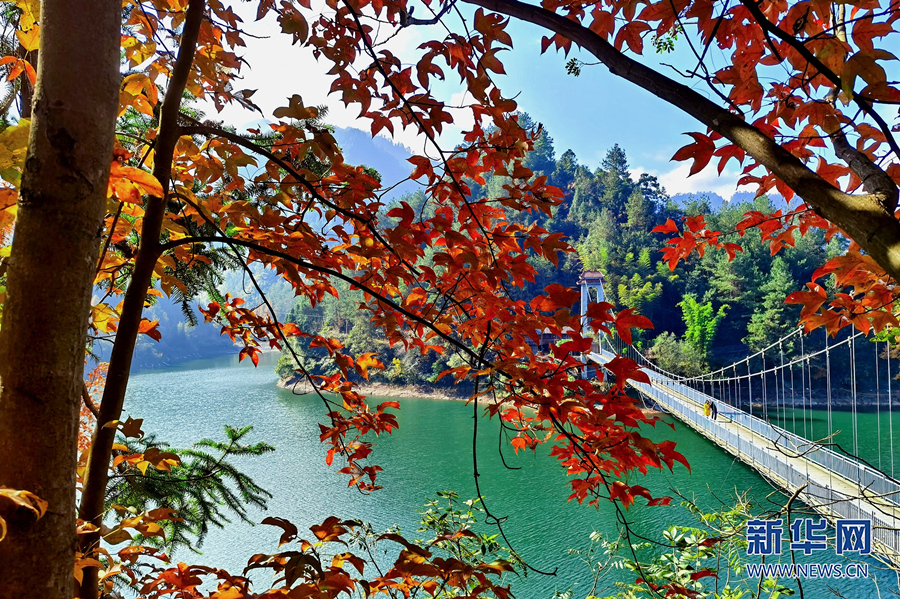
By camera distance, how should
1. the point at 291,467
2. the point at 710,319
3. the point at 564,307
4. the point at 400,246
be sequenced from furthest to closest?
the point at 710,319 → the point at 291,467 → the point at 400,246 → the point at 564,307

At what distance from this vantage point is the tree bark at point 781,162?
0.39 metres

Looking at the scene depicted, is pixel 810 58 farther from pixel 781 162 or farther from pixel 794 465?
pixel 794 465

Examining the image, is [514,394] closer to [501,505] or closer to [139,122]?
[139,122]

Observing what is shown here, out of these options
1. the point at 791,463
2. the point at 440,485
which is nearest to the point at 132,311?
the point at 440,485

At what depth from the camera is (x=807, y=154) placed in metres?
0.77

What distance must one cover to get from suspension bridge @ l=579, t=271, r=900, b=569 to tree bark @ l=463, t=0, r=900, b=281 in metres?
0.28

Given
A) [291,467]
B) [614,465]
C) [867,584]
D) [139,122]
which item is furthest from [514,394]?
[291,467]

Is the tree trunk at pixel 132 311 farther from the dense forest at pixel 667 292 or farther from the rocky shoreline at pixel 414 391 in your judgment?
the rocky shoreline at pixel 414 391

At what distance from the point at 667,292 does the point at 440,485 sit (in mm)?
16257

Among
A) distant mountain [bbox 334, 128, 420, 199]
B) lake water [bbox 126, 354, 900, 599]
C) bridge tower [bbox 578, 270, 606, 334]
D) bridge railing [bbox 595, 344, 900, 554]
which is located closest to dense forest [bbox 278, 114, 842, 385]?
bridge tower [bbox 578, 270, 606, 334]

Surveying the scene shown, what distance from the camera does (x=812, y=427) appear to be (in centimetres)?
1145

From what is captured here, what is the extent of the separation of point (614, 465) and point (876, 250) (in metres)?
0.62

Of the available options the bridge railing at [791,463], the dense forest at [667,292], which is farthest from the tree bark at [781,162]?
the dense forest at [667,292]

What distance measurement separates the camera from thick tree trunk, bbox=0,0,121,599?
32 cm
